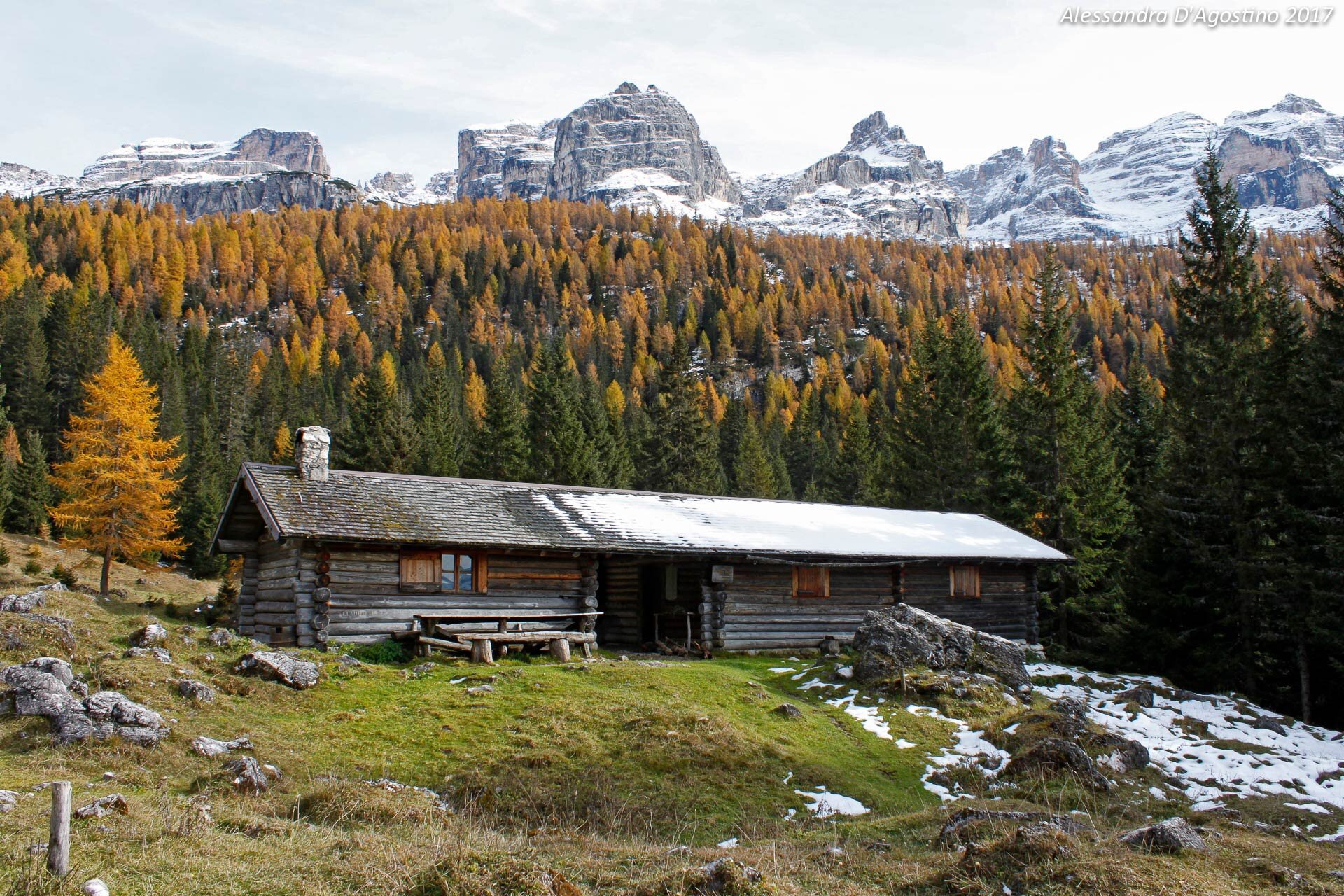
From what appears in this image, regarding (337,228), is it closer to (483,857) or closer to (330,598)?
(330,598)

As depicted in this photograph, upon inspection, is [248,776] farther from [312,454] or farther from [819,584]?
[819,584]

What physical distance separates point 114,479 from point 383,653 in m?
24.4

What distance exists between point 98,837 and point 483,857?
375 cm

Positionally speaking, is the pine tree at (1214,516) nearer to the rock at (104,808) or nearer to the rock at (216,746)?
the rock at (216,746)

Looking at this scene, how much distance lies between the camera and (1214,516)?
26734mm

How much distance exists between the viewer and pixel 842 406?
104 meters

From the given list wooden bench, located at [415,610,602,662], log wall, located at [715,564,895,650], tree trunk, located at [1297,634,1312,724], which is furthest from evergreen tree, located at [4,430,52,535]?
tree trunk, located at [1297,634,1312,724]

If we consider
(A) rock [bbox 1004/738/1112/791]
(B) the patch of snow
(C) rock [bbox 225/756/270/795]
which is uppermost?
(C) rock [bbox 225/756/270/795]

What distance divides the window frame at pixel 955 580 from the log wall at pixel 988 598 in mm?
94

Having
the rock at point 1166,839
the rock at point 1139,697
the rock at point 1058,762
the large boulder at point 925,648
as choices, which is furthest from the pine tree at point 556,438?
the rock at point 1166,839

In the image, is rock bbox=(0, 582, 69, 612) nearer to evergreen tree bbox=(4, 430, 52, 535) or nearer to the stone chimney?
the stone chimney

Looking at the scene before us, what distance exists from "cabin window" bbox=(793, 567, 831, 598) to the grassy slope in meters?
6.91

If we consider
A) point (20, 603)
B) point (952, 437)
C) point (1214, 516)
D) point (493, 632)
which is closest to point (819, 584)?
point (493, 632)

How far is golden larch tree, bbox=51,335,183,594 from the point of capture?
3812cm
